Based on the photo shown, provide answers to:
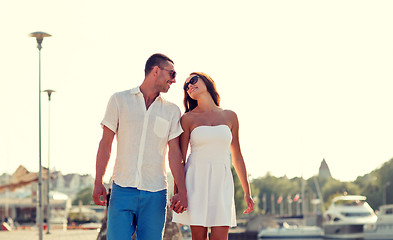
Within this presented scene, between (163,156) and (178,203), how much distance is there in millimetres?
591

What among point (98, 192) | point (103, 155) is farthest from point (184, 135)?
point (98, 192)

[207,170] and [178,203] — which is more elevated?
[207,170]

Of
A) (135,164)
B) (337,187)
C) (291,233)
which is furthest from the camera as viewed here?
(337,187)

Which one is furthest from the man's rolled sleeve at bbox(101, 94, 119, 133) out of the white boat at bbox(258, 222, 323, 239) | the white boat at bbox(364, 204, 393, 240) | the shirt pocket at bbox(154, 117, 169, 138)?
the white boat at bbox(258, 222, 323, 239)

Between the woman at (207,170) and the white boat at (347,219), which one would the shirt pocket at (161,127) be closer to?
the woman at (207,170)

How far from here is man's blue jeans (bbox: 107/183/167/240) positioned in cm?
528

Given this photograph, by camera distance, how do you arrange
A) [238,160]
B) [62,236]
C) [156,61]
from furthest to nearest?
[62,236]
[238,160]
[156,61]

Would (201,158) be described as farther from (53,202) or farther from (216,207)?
(53,202)

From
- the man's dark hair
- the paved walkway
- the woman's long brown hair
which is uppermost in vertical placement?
the man's dark hair

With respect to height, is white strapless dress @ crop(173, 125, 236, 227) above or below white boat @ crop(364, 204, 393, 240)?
above

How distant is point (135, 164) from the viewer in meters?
5.36

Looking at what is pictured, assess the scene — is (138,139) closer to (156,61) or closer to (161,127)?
(161,127)

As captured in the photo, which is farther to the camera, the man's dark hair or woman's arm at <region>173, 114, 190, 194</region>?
woman's arm at <region>173, 114, 190, 194</region>

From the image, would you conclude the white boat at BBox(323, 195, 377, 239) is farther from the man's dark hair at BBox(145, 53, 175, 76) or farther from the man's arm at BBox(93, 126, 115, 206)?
the man's arm at BBox(93, 126, 115, 206)
